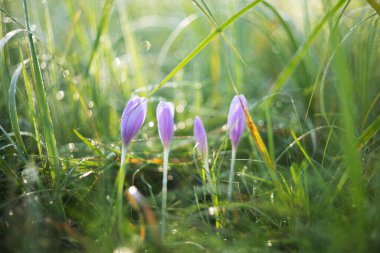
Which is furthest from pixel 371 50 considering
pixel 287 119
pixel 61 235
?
pixel 61 235

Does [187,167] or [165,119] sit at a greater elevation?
[165,119]

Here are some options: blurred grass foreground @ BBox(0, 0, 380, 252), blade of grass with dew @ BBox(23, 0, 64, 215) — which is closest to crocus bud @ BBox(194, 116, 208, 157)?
blurred grass foreground @ BBox(0, 0, 380, 252)

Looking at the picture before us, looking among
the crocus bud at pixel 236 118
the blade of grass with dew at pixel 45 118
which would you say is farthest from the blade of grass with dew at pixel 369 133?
the blade of grass with dew at pixel 45 118

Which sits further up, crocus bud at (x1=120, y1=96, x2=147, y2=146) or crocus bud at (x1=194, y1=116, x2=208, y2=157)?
crocus bud at (x1=120, y1=96, x2=147, y2=146)

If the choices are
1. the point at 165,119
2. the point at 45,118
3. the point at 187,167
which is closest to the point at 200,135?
the point at 165,119

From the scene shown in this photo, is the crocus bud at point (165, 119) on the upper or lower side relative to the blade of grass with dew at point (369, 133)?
upper

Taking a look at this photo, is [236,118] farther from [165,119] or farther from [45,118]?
[45,118]

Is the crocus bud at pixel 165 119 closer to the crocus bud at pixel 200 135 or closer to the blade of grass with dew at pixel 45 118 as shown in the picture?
the crocus bud at pixel 200 135

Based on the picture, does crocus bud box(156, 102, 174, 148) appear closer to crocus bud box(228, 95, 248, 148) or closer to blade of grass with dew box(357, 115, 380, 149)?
crocus bud box(228, 95, 248, 148)

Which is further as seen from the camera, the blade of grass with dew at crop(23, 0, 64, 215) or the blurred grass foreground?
the blade of grass with dew at crop(23, 0, 64, 215)
